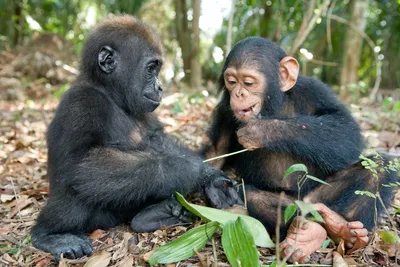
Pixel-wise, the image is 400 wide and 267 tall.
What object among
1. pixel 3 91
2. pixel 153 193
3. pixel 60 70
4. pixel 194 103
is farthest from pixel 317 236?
pixel 60 70

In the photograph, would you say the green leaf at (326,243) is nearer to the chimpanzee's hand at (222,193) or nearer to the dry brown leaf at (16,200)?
the chimpanzee's hand at (222,193)

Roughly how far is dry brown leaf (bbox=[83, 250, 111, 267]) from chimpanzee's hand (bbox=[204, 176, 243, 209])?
124 centimetres

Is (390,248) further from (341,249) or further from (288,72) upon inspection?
(288,72)

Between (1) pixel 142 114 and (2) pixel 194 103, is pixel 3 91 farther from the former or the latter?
(1) pixel 142 114

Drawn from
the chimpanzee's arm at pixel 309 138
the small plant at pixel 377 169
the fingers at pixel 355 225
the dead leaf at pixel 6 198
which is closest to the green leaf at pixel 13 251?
the dead leaf at pixel 6 198

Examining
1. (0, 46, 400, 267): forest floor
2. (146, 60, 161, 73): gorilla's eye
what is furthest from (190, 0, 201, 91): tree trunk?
(146, 60, 161, 73): gorilla's eye

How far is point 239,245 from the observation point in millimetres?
3369

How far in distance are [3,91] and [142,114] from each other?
870cm

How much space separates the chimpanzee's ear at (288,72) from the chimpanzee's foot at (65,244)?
255cm

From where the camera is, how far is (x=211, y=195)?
4.72m

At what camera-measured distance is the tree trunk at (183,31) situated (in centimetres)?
1345

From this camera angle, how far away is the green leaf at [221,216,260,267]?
3258mm

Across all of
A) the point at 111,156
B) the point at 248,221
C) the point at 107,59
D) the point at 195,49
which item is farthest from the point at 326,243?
the point at 195,49

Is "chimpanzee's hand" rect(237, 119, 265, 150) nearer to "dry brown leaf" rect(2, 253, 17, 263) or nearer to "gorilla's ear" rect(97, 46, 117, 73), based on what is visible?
"gorilla's ear" rect(97, 46, 117, 73)
